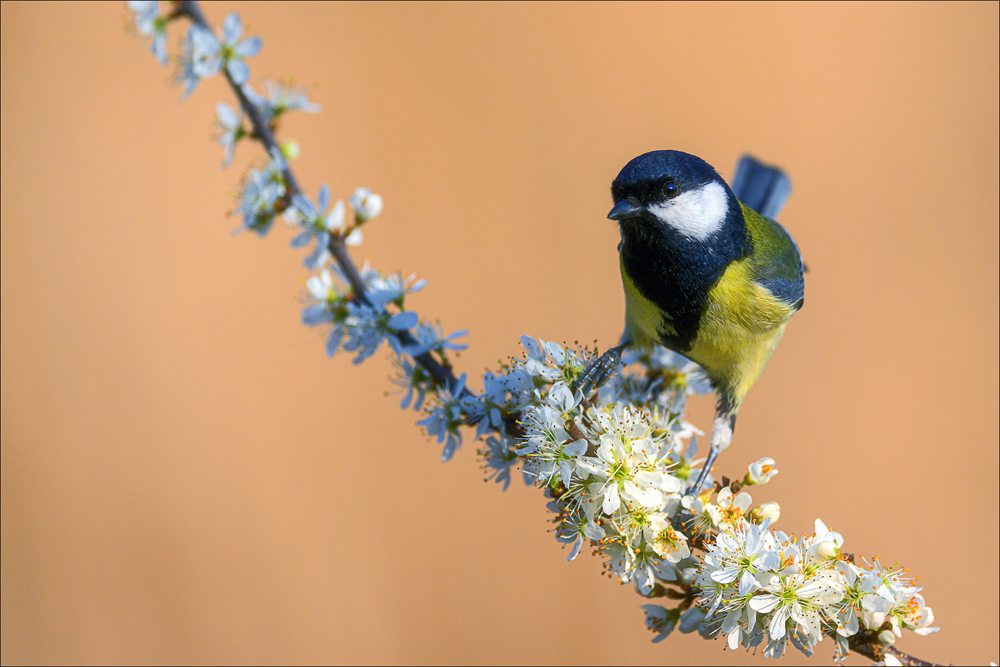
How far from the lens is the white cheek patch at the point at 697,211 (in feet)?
4.78

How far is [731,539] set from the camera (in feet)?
3.59

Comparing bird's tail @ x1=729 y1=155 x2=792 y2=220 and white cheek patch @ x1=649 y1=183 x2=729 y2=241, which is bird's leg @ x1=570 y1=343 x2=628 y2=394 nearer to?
white cheek patch @ x1=649 y1=183 x2=729 y2=241

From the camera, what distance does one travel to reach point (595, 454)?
1.21 m

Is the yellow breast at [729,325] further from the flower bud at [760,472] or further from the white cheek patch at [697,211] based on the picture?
the flower bud at [760,472]

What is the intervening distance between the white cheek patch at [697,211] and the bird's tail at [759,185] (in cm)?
77

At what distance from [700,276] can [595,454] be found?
553 millimetres

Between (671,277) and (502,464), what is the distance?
1.79 feet

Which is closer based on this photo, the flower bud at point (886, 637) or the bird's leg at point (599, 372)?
the flower bud at point (886, 637)

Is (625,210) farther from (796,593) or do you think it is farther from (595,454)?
(796,593)

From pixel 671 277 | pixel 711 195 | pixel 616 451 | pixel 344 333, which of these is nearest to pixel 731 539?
pixel 616 451

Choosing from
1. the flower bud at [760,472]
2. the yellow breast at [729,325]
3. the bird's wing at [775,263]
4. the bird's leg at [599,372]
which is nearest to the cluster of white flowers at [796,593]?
the flower bud at [760,472]

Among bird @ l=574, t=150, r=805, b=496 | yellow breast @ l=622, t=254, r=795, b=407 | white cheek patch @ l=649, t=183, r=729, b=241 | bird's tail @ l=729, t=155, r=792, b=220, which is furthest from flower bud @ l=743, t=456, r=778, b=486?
bird's tail @ l=729, t=155, r=792, b=220

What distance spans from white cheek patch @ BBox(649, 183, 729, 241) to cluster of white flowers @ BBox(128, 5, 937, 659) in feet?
1.07

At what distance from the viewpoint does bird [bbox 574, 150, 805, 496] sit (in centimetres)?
143
